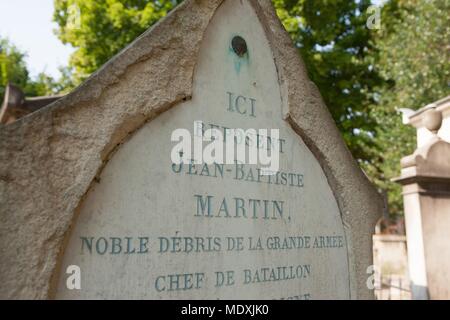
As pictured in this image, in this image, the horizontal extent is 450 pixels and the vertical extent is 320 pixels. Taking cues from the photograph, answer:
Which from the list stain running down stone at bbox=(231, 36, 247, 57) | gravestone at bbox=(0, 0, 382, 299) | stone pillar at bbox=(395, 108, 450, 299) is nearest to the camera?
gravestone at bbox=(0, 0, 382, 299)

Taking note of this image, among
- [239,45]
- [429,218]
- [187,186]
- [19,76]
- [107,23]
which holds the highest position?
[19,76]

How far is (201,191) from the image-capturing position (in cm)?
251

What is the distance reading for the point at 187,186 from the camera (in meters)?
2.46

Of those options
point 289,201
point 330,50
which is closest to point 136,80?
point 289,201

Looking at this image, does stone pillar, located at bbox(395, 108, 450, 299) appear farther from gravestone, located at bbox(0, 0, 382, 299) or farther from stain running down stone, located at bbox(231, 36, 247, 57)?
stain running down stone, located at bbox(231, 36, 247, 57)

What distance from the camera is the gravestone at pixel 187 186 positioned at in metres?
1.93

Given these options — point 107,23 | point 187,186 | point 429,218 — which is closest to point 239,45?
point 187,186

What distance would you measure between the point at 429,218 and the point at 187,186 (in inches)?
179

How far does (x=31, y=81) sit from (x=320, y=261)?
33072mm

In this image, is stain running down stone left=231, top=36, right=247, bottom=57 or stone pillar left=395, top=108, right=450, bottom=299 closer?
stain running down stone left=231, top=36, right=247, bottom=57

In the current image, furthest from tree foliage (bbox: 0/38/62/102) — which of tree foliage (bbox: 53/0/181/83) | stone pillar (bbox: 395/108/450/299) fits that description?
stone pillar (bbox: 395/108/450/299)

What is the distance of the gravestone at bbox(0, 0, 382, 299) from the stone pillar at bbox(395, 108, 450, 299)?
2.64 meters

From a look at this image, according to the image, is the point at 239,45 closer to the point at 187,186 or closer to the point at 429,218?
the point at 187,186

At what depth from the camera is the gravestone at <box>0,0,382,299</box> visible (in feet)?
6.33
